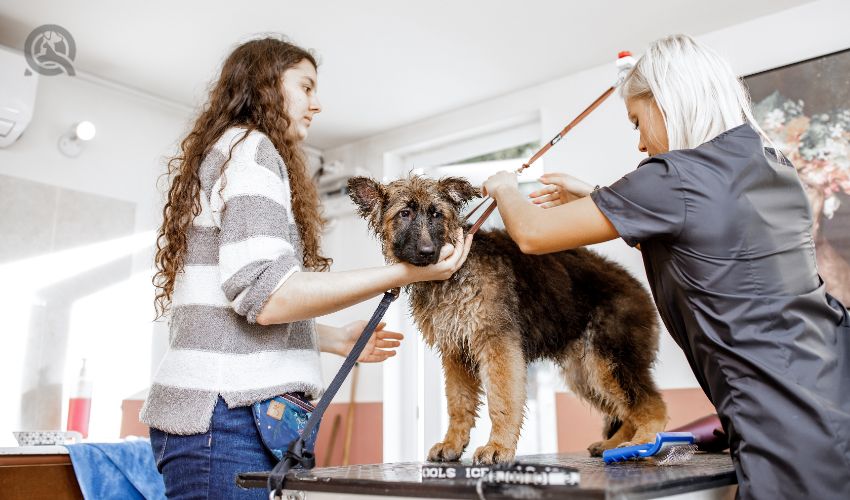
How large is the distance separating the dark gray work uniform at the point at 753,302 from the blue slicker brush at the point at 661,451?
0.88ft

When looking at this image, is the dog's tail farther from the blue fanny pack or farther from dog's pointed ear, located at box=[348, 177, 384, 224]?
the blue fanny pack

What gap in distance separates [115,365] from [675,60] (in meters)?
3.65

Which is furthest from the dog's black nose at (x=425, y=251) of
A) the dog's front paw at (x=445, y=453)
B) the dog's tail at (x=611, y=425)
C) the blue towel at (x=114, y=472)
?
the blue towel at (x=114, y=472)

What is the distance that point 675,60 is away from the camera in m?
1.56

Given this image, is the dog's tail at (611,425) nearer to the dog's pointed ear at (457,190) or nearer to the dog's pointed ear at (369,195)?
the dog's pointed ear at (457,190)

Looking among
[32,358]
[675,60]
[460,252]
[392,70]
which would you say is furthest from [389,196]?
[32,358]

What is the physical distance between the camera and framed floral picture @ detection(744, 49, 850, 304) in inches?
126

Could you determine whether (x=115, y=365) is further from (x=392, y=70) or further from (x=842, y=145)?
(x=842, y=145)

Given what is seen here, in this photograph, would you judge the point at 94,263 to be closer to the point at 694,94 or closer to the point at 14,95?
the point at 14,95

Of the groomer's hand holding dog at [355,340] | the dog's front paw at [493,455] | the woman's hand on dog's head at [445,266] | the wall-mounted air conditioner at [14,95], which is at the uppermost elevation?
the wall-mounted air conditioner at [14,95]

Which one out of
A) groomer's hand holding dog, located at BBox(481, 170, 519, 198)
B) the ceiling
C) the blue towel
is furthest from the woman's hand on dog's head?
the ceiling

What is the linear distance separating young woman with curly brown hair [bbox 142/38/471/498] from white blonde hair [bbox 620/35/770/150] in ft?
2.03

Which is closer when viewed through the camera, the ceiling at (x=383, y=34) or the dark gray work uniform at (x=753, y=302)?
the dark gray work uniform at (x=753, y=302)

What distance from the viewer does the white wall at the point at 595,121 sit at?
3.50 metres
